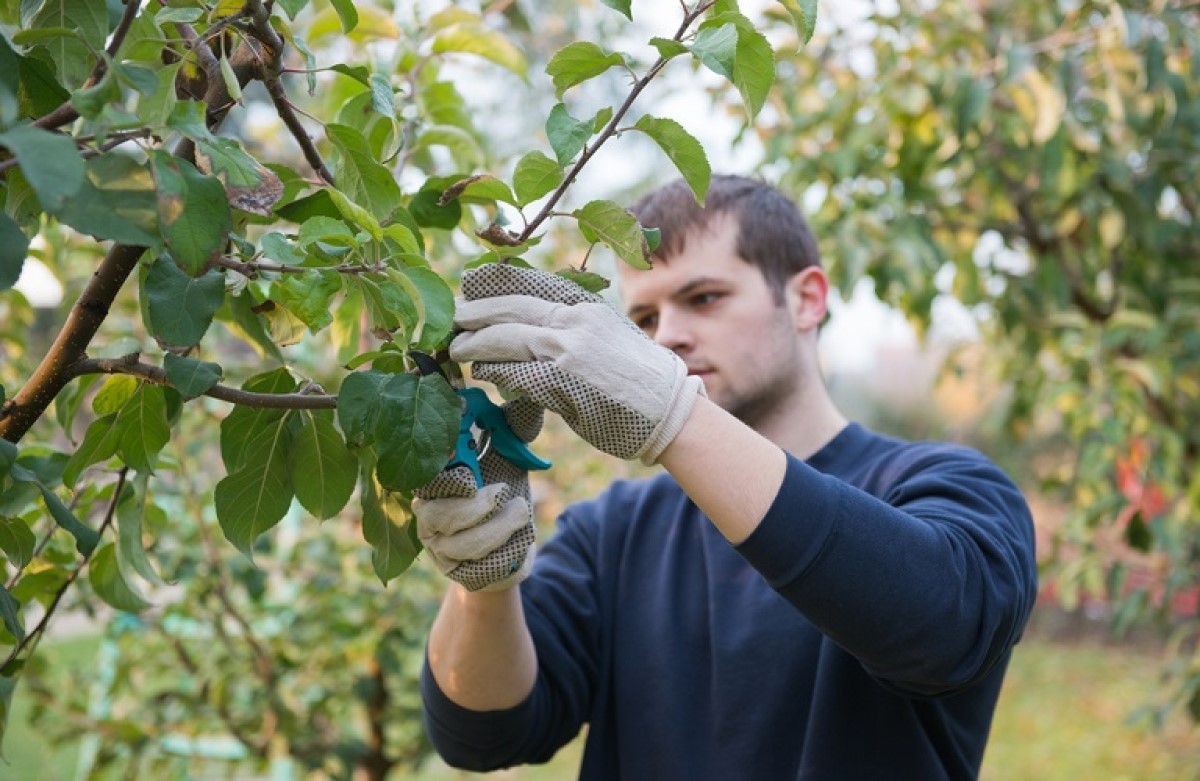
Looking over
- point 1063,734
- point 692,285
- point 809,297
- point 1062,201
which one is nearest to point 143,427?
point 692,285

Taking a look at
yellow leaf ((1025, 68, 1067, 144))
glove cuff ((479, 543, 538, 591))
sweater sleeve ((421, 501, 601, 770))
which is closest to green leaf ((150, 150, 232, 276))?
glove cuff ((479, 543, 538, 591))

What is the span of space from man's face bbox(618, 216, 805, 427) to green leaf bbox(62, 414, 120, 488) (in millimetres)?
926

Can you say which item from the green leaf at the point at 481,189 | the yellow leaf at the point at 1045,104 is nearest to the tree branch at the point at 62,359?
the green leaf at the point at 481,189

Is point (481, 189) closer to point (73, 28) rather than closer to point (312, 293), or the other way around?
point (312, 293)

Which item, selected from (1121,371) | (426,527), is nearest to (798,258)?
(426,527)

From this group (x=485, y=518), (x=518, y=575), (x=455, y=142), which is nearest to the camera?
(x=485, y=518)

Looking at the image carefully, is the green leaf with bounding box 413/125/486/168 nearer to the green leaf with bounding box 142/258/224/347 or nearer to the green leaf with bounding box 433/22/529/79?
the green leaf with bounding box 433/22/529/79

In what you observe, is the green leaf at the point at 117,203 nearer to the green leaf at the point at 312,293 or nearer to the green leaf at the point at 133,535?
the green leaf at the point at 312,293

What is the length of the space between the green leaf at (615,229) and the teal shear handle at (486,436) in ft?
0.73

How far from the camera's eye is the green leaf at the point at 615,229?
3.67ft

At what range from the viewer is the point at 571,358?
1163mm

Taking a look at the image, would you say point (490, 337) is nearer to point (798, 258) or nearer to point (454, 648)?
point (454, 648)

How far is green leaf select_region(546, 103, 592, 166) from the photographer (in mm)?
1050

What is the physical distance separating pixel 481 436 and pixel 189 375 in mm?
380
